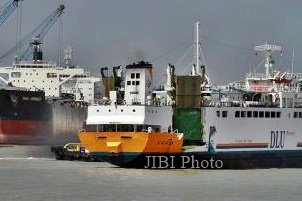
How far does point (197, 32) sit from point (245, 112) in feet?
26.5

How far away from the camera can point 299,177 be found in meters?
49.6

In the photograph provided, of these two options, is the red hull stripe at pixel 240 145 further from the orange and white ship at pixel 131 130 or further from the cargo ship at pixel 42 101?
the cargo ship at pixel 42 101

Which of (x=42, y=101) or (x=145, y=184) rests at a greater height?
(x=42, y=101)

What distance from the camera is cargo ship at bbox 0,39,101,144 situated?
94.5 m

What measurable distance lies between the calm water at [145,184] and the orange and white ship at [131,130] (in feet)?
4.47

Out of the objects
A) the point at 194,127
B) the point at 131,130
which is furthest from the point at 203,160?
the point at 131,130

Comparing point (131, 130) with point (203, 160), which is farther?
point (203, 160)

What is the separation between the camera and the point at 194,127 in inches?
2040

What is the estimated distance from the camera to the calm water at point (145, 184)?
3634 centimetres

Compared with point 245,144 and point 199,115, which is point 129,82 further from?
point 245,144

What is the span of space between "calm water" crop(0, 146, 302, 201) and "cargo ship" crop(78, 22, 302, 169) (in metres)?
1.04

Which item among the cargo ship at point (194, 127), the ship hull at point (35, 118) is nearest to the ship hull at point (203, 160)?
the cargo ship at point (194, 127)

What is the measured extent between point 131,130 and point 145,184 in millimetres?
8445

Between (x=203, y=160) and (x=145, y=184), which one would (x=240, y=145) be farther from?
(x=145, y=184)
